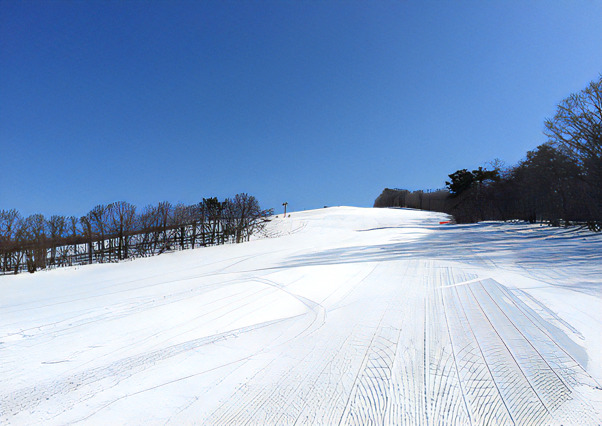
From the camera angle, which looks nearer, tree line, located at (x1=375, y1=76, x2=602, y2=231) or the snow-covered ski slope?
the snow-covered ski slope

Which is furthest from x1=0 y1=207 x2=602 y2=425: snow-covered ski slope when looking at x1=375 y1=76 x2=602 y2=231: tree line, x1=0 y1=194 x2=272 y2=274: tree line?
x1=375 y1=76 x2=602 y2=231: tree line

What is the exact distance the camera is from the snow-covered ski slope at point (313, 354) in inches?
56.2

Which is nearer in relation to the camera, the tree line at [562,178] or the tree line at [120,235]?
the tree line at [120,235]

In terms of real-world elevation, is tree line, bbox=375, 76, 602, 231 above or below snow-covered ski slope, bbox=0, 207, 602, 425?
above

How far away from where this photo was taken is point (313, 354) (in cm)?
194

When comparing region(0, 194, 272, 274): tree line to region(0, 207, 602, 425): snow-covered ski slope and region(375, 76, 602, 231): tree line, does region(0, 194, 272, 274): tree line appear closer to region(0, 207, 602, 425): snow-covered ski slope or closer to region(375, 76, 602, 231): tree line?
region(0, 207, 602, 425): snow-covered ski slope

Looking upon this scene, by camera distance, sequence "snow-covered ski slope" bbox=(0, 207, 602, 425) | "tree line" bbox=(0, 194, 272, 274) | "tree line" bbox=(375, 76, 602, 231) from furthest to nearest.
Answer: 1. "tree line" bbox=(375, 76, 602, 231)
2. "tree line" bbox=(0, 194, 272, 274)
3. "snow-covered ski slope" bbox=(0, 207, 602, 425)

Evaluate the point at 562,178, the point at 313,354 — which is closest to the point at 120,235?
the point at 313,354

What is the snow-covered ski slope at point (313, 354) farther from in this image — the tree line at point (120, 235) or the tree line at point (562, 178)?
the tree line at point (562, 178)

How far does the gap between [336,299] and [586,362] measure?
6.17 ft

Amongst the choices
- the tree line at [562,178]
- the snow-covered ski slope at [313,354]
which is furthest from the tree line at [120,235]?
the tree line at [562,178]

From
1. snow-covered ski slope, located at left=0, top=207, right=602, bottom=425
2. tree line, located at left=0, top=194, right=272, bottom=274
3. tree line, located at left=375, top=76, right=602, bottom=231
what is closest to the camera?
snow-covered ski slope, located at left=0, top=207, right=602, bottom=425

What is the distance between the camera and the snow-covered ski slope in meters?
1.43

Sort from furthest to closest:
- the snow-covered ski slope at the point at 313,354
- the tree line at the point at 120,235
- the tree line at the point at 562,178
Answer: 1. the tree line at the point at 562,178
2. the tree line at the point at 120,235
3. the snow-covered ski slope at the point at 313,354
